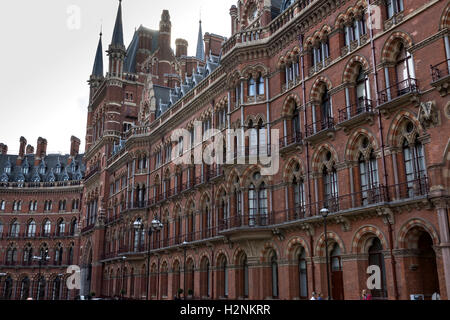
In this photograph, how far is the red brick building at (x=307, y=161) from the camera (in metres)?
21.9

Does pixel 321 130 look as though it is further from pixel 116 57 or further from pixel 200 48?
pixel 116 57

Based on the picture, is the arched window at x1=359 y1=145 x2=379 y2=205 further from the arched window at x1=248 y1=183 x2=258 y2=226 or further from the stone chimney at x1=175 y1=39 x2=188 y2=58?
the stone chimney at x1=175 y1=39 x2=188 y2=58

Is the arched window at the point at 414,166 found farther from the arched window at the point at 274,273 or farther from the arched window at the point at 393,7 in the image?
the arched window at the point at 274,273

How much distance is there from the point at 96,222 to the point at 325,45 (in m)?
47.9

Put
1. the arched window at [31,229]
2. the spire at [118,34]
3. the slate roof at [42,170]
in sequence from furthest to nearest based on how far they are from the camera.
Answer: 1. the slate roof at [42,170]
2. the arched window at [31,229]
3. the spire at [118,34]

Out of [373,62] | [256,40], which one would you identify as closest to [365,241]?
[373,62]

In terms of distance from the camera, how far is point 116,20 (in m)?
73.6

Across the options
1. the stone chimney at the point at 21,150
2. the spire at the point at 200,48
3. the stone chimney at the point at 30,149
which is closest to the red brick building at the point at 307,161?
the spire at the point at 200,48

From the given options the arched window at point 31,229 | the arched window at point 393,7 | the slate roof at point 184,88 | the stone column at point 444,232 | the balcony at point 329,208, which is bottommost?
the stone column at point 444,232

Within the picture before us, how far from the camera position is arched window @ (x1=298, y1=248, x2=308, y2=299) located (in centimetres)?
2847

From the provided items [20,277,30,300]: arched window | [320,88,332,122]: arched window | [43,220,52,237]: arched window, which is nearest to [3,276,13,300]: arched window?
[20,277,30,300]: arched window

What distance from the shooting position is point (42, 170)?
303ft

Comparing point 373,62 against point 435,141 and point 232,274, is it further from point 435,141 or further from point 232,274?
point 232,274

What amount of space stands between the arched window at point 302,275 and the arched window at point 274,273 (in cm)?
217
